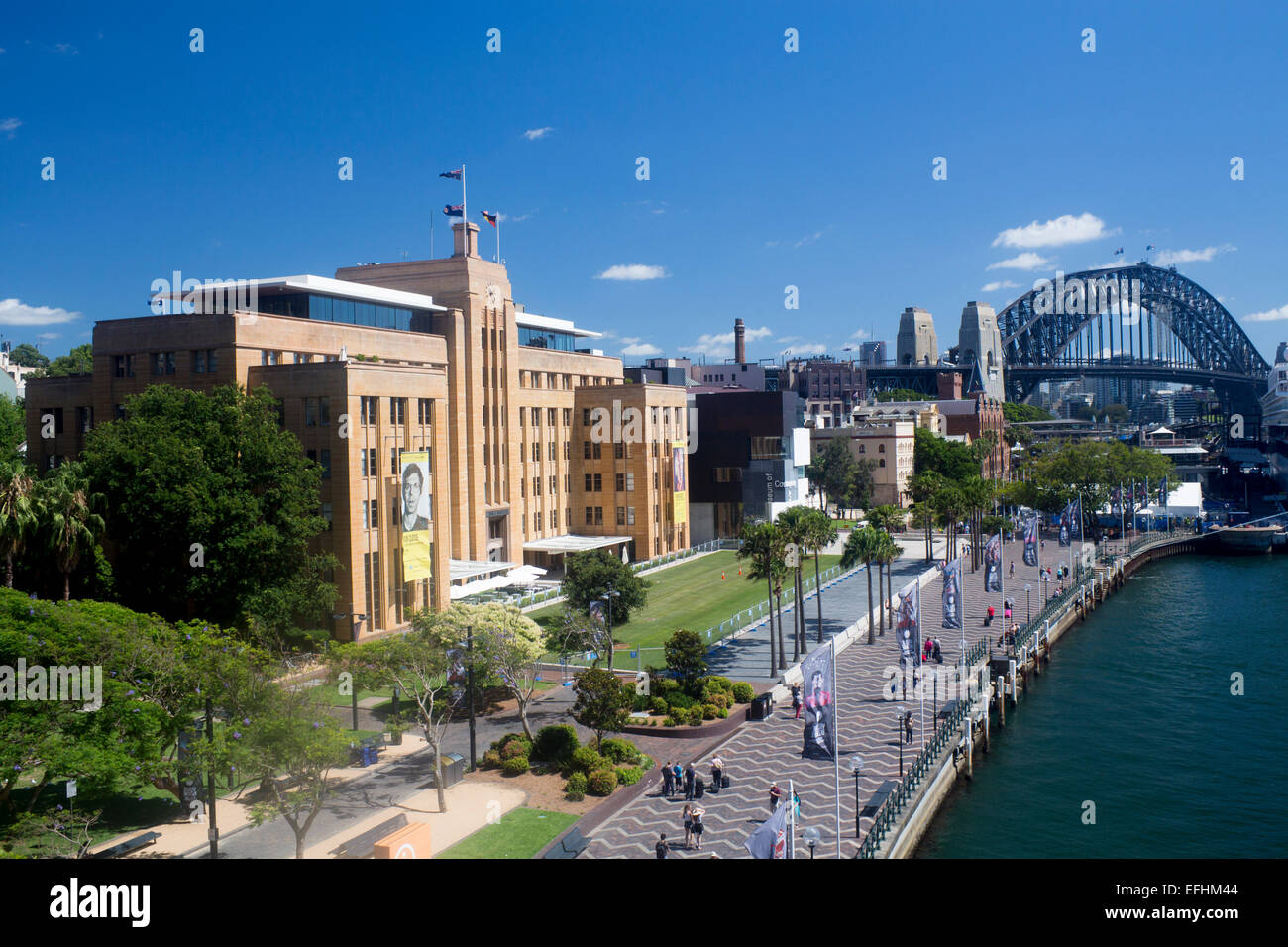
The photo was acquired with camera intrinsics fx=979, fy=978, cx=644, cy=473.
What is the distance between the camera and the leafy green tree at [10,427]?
5872 centimetres

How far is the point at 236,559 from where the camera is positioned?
50.4 m

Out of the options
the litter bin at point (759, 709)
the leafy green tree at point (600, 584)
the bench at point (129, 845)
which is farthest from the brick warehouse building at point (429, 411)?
the bench at point (129, 845)

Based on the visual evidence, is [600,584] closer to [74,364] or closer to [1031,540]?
[1031,540]

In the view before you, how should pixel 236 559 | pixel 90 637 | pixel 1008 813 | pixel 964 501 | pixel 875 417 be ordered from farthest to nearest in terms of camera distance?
1. pixel 875 417
2. pixel 964 501
3. pixel 236 559
4. pixel 1008 813
5. pixel 90 637

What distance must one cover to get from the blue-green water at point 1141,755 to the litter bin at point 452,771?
1780cm

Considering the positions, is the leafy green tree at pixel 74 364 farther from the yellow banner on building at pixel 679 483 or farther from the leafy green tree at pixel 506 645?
the leafy green tree at pixel 506 645

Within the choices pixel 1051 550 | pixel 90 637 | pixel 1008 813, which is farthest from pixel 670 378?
pixel 90 637

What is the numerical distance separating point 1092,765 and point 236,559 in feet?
142

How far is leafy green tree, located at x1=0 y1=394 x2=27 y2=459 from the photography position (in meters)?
58.7

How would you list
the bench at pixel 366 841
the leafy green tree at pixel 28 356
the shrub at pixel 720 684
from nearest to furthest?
1. the bench at pixel 366 841
2. the shrub at pixel 720 684
3. the leafy green tree at pixel 28 356

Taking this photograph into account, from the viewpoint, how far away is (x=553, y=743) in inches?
1591

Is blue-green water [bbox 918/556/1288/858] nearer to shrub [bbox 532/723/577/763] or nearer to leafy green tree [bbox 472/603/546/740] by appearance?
shrub [bbox 532/723/577/763]

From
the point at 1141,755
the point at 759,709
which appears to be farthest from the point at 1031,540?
the point at 759,709
